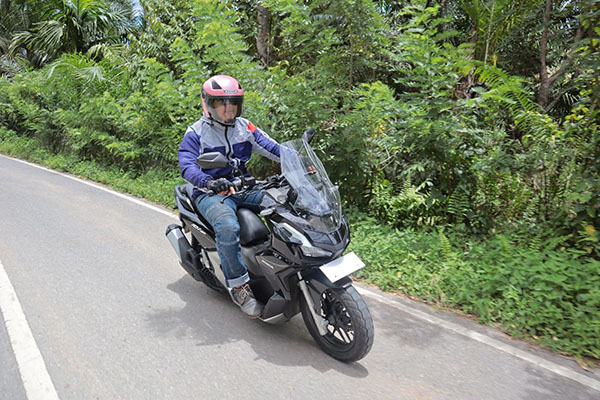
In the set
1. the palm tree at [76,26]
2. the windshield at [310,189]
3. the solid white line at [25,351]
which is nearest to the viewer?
the solid white line at [25,351]

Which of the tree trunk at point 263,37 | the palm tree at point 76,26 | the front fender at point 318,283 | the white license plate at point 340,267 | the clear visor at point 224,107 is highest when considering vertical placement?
the palm tree at point 76,26

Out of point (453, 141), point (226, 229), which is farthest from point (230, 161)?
point (453, 141)

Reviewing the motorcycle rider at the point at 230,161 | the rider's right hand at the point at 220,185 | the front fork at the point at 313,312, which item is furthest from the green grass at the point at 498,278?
the rider's right hand at the point at 220,185

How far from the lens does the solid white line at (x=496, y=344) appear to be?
3.07 meters

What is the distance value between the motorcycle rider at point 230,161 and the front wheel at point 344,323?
1.88ft

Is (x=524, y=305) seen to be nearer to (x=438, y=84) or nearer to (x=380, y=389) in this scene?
(x=380, y=389)

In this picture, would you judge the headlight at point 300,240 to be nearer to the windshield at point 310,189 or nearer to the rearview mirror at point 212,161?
the windshield at point 310,189

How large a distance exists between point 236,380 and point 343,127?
3.96 metres

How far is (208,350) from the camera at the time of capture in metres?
3.45

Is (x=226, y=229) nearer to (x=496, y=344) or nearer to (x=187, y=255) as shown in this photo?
(x=187, y=255)

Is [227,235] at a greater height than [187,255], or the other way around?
[227,235]

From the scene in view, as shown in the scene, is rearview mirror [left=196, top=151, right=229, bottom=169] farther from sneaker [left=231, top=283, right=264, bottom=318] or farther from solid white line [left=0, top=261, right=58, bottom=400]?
solid white line [left=0, top=261, right=58, bottom=400]

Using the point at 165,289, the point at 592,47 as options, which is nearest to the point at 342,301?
the point at 165,289

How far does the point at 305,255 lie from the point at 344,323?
0.63 metres
